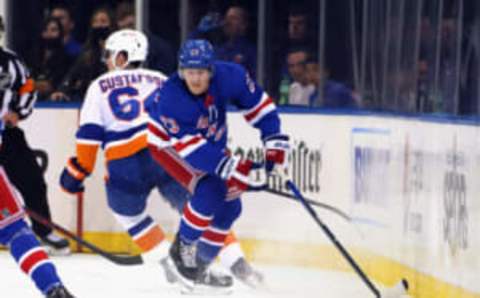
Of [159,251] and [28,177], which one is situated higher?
[28,177]

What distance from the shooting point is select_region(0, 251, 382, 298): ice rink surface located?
744 cm

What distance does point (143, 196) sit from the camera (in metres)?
8.02

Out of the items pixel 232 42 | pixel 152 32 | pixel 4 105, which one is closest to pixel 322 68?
pixel 232 42

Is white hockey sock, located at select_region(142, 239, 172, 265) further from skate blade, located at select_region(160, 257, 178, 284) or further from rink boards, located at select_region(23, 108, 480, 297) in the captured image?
rink boards, located at select_region(23, 108, 480, 297)

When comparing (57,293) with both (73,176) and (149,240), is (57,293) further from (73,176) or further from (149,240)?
(149,240)

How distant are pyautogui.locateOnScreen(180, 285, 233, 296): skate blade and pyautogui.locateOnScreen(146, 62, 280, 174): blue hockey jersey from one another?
0.62 metres

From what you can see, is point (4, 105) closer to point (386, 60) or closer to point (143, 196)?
point (143, 196)

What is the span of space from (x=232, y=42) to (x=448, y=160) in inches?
119

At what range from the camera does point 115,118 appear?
7.92m

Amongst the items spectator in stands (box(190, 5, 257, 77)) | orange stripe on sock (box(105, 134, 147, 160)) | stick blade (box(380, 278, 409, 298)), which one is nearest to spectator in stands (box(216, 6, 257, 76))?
spectator in stands (box(190, 5, 257, 77))

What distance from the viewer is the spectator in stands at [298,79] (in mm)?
8680

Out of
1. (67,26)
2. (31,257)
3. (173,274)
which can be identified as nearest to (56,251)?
(67,26)

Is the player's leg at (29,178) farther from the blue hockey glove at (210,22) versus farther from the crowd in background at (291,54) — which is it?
the blue hockey glove at (210,22)

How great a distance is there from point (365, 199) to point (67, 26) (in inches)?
109
